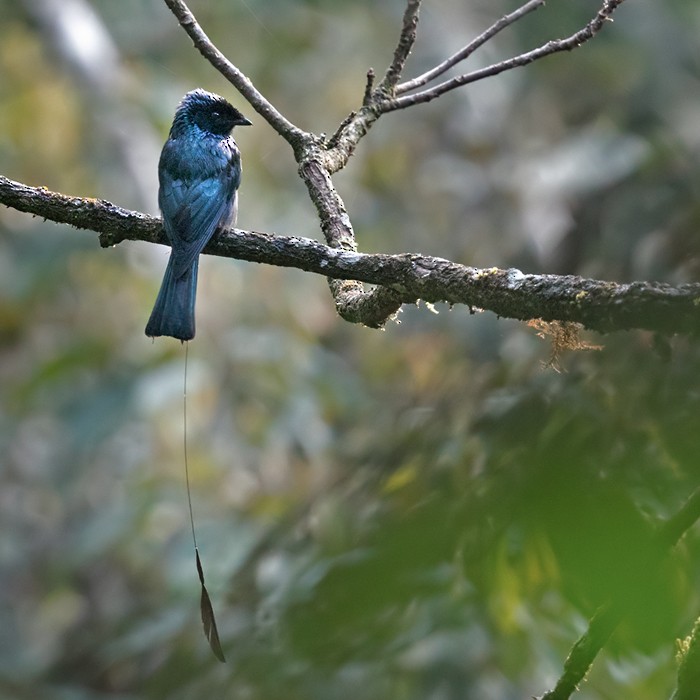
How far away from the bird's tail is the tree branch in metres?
0.29

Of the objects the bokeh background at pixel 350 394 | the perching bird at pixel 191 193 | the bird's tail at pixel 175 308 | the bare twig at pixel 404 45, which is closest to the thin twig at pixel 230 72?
the bare twig at pixel 404 45

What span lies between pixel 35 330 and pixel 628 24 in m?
6.35

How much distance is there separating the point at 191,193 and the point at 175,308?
0.76 meters

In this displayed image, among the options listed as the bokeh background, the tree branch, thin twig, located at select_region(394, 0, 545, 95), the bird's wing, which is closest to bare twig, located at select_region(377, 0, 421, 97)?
thin twig, located at select_region(394, 0, 545, 95)

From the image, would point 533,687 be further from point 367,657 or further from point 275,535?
point 367,657

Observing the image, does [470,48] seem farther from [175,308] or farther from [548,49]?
[175,308]

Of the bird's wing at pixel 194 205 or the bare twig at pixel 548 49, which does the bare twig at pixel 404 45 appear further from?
the bird's wing at pixel 194 205

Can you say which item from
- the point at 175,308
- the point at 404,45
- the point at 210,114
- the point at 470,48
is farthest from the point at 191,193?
the point at 470,48

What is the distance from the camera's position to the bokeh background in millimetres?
1302

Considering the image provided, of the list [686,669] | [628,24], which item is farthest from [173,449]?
[686,669]

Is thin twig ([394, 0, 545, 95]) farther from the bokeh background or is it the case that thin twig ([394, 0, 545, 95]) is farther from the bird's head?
the bird's head

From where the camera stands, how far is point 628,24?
9.44m

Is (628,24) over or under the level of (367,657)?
over

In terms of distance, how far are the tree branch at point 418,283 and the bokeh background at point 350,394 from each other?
0.11 meters
